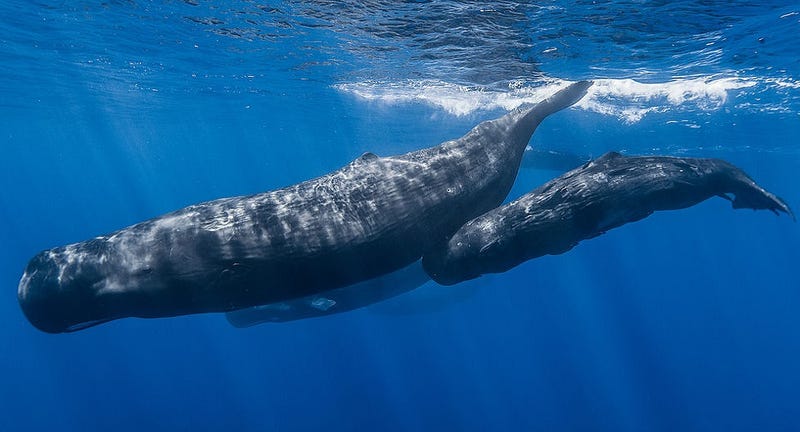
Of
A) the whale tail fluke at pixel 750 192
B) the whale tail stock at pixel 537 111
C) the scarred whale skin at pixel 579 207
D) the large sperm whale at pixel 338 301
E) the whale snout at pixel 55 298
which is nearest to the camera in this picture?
the whale snout at pixel 55 298

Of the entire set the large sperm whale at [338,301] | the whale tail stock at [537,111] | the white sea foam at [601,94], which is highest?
the whale tail stock at [537,111]

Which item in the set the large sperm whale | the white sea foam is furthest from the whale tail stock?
the white sea foam

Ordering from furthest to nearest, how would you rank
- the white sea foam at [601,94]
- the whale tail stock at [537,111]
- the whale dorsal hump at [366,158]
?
the white sea foam at [601,94] < the whale tail stock at [537,111] < the whale dorsal hump at [366,158]

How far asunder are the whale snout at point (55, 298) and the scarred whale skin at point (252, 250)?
1 cm

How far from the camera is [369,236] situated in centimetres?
550

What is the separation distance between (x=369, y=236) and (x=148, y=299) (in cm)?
240

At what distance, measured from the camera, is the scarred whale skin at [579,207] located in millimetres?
5754

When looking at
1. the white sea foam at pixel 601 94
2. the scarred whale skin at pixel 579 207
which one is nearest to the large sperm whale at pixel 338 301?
the scarred whale skin at pixel 579 207

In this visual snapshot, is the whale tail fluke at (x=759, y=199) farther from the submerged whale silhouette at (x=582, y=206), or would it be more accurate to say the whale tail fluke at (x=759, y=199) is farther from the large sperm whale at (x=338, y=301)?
the large sperm whale at (x=338, y=301)

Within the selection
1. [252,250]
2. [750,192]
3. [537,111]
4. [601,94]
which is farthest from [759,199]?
[601,94]

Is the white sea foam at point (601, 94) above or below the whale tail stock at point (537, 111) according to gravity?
below

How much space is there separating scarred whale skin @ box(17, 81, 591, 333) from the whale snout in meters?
0.01

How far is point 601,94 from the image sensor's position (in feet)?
69.8

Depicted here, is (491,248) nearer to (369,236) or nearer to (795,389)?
(369,236)
